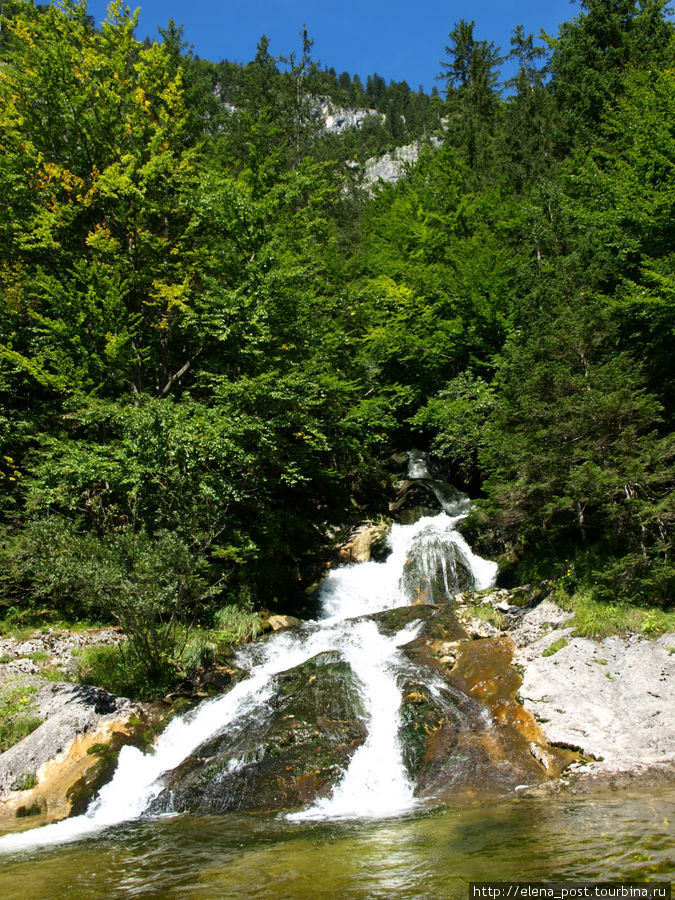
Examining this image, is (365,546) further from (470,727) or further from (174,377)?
(470,727)

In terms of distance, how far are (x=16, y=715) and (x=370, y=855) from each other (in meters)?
6.55

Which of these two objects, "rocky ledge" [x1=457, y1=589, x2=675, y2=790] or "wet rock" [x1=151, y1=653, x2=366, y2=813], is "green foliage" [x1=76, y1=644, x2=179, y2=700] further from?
"rocky ledge" [x1=457, y1=589, x2=675, y2=790]

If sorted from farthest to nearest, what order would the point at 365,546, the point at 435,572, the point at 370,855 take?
1. the point at 365,546
2. the point at 435,572
3. the point at 370,855

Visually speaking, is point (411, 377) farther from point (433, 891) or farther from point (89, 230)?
point (433, 891)

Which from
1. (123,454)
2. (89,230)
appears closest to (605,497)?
(123,454)

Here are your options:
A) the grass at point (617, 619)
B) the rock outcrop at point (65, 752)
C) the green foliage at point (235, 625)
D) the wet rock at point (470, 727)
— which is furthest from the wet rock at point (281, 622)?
the grass at point (617, 619)

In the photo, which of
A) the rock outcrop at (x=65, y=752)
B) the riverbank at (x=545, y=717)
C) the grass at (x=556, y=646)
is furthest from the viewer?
the grass at (x=556, y=646)

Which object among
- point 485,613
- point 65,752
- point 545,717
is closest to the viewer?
point 545,717

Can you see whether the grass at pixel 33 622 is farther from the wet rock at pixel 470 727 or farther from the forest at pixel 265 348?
the wet rock at pixel 470 727

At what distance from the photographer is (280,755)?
785 cm

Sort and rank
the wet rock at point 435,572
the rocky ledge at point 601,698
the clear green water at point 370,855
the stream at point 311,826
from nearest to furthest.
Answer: the clear green water at point 370,855 → the stream at point 311,826 → the rocky ledge at point 601,698 → the wet rock at point 435,572

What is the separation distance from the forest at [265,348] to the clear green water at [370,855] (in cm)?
415

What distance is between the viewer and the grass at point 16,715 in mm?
8297

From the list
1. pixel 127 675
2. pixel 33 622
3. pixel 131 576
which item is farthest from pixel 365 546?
pixel 33 622
